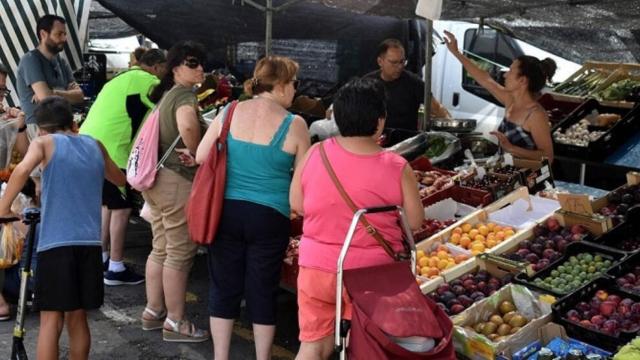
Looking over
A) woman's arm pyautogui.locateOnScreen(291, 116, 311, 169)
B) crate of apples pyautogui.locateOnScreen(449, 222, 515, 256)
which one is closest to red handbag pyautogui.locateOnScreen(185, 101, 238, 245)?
woman's arm pyautogui.locateOnScreen(291, 116, 311, 169)

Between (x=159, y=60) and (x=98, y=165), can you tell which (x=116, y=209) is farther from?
(x=98, y=165)

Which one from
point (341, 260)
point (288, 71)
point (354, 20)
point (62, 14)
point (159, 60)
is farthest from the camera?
point (354, 20)

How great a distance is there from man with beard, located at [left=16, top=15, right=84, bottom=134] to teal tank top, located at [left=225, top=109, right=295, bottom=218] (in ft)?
10.2

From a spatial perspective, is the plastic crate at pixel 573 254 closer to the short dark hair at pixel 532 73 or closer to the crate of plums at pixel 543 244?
the crate of plums at pixel 543 244

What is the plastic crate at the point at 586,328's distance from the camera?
143 inches

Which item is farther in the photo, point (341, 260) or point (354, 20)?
point (354, 20)

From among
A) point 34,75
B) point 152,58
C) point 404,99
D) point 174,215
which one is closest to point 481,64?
point 404,99

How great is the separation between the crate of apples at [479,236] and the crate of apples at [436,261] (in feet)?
0.35

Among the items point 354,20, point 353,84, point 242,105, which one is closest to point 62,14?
point 354,20

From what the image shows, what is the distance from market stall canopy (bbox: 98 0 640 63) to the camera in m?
6.41

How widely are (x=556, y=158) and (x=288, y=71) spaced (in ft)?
12.0

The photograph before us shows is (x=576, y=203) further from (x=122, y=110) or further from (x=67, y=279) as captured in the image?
(x=122, y=110)

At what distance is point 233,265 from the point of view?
4277 mm

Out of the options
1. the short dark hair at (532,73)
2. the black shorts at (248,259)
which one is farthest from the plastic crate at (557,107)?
the black shorts at (248,259)
